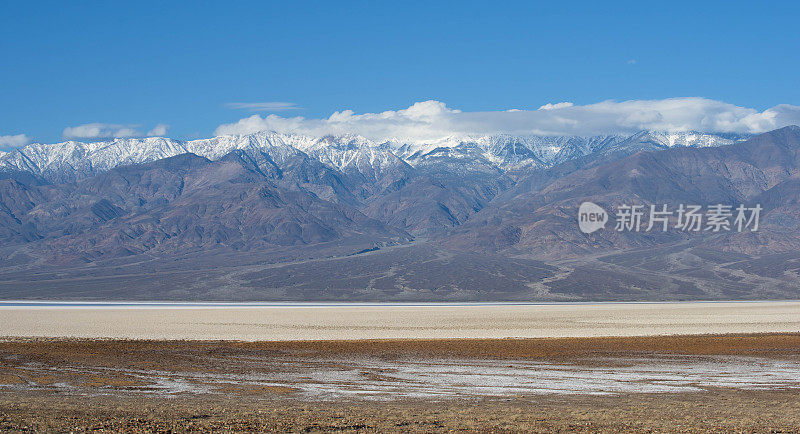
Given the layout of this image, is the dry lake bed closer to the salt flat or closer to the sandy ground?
the sandy ground

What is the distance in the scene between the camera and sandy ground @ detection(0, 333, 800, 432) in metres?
18.5

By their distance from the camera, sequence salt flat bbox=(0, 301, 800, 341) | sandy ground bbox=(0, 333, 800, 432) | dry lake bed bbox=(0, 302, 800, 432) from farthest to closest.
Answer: salt flat bbox=(0, 301, 800, 341) < dry lake bed bbox=(0, 302, 800, 432) < sandy ground bbox=(0, 333, 800, 432)

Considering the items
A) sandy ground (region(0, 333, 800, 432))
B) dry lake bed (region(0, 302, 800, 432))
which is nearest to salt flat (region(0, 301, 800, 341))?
dry lake bed (region(0, 302, 800, 432))

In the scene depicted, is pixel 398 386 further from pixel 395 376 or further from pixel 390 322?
pixel 390 322

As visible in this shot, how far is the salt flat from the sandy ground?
21.7 feet

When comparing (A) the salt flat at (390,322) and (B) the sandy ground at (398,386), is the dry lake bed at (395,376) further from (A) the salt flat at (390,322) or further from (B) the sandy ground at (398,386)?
(A) the salt flat at (390,322)

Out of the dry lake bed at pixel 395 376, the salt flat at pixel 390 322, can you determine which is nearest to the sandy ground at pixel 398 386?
the dry lake bed at pixel 395 376

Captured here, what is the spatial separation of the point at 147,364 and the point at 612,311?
50218 millimetres

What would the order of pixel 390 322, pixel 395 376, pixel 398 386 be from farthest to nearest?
pixel 390 322 → pixel 395 376 → pixel 398 386

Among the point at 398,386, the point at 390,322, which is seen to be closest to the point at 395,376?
the point at 398,386

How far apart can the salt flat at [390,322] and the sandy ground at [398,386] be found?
21.7ft

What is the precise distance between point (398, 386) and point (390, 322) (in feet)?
106

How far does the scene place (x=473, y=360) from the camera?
108 ft

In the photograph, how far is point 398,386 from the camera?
82.8 ft
